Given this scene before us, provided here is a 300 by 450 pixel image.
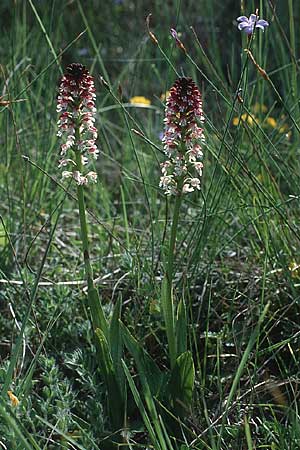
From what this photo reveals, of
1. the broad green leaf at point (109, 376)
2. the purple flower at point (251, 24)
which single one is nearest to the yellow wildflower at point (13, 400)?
the broad green leaf at point (109, 376)

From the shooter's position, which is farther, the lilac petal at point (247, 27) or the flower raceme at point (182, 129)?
the lilac petal at point (247, 27)

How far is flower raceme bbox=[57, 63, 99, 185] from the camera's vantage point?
4.91 ft

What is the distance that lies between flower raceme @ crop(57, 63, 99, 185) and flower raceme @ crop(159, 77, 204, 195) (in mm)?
159

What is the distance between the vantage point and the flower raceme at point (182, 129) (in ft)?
4.72

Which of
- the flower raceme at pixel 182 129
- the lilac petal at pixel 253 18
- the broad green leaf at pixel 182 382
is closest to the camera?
the flower raceme at pixel 182 129

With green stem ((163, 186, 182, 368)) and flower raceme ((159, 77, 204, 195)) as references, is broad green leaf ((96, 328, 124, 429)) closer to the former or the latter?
green stem ((163, 186, 182, 368))

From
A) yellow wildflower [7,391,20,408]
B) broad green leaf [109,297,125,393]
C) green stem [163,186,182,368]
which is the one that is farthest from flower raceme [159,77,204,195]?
yellow wildflower [7,391,20,408]

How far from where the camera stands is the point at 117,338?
1.60 m

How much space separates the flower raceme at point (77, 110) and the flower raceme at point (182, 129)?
16cm

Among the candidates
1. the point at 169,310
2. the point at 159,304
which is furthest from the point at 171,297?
the point at 159,304

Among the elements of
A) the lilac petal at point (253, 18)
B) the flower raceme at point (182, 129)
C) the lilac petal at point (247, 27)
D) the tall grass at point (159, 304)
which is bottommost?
the tall grass at point (159, 304)

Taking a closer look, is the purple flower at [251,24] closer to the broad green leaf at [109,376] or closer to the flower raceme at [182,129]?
the flower raceme at [182,129]

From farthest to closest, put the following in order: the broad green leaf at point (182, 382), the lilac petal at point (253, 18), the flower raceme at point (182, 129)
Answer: the lilac petal at point (253, 18)
the broad green leaf at point (182, 382)
the flower raceme at point (182, 129)

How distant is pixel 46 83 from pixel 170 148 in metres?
1.14
